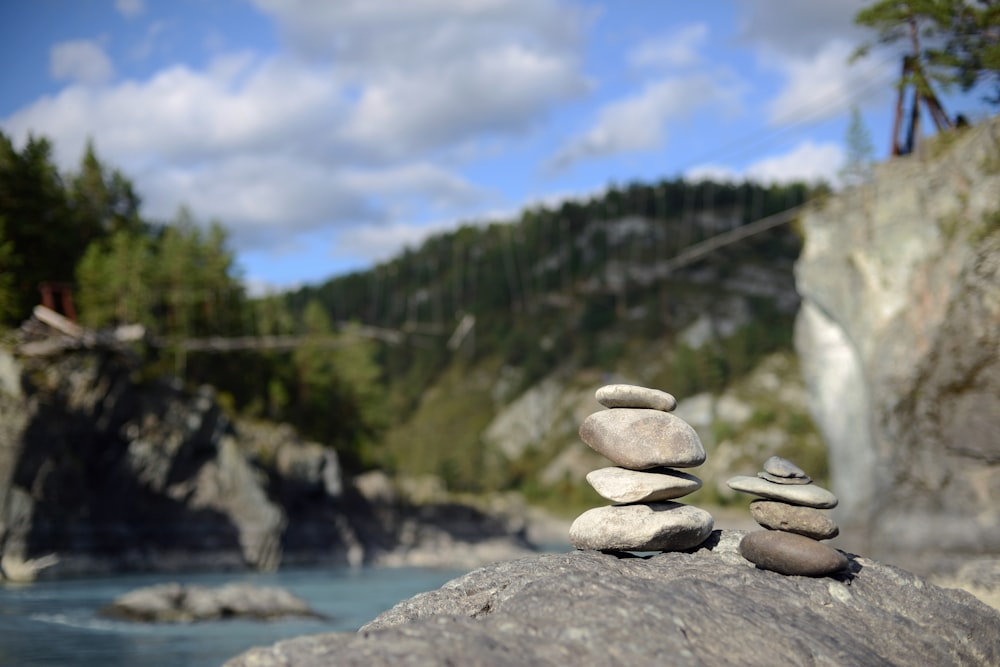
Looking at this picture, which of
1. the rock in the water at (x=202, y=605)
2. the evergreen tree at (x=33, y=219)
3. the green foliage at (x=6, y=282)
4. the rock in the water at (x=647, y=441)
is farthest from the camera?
the evergreen tree at (x=33, y=219)

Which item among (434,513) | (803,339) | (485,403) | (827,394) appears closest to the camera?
(827,394)

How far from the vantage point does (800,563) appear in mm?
8859

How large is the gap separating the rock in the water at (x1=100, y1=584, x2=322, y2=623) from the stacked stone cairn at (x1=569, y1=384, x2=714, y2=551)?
795 inches

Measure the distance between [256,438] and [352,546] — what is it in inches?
369

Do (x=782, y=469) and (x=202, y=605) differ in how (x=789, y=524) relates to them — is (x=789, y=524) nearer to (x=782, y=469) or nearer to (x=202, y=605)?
(x=782, y=469)

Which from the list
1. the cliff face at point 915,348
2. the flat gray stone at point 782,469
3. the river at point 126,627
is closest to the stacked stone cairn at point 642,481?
the flat gray stone at point 782,469

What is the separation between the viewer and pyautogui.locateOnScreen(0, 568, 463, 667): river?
66.1ft

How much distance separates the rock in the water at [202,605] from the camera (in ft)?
86.2

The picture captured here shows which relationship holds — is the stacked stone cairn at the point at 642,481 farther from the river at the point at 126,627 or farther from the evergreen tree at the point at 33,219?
the evergreen tree at the point at 33,219

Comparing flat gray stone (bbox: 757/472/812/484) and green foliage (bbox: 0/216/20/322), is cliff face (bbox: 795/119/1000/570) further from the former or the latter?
green foliage (bbox: 0/216/20/322)

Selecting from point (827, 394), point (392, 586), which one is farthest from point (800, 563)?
point (392, 586)

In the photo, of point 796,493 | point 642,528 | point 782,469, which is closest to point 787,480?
point 782,469

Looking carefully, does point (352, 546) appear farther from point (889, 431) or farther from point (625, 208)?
point (625, 208)

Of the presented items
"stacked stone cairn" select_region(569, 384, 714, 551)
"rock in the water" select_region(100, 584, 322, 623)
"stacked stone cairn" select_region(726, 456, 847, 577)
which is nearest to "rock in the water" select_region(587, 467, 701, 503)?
"stacked stone cairn" select_region(569, 384, 714, 551)
